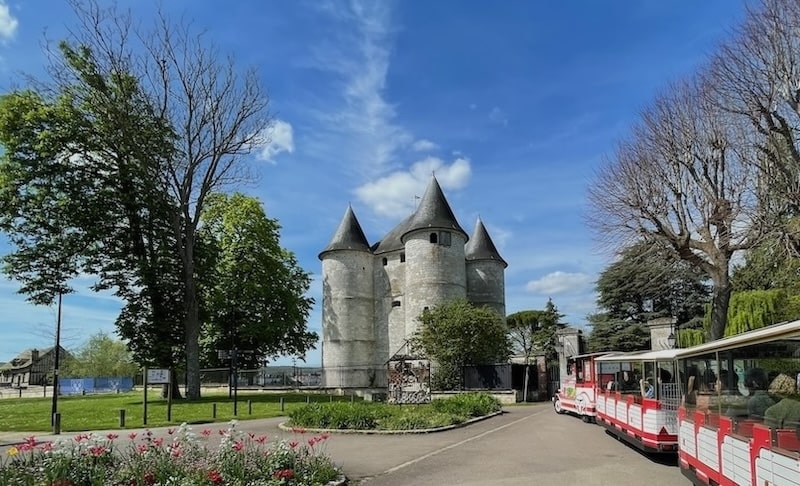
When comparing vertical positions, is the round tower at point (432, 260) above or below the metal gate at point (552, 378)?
above

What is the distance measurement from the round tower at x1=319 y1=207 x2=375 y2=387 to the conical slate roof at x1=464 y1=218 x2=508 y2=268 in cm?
979

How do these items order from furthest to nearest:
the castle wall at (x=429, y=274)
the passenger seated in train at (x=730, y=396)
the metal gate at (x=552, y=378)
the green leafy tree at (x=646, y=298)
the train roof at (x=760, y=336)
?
the castle wall at (x=429, y=274)
the green leafy tree at (x=646, y=298)
the metal gate at (x=552, y=378)
the passenger seated in train at (x=730, y=396)
the train roof at (x=760, y=336)

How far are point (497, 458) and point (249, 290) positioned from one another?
3303 cm

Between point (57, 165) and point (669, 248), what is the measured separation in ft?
94.3

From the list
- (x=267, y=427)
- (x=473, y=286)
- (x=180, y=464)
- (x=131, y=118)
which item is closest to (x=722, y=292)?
(x=267, y=427)

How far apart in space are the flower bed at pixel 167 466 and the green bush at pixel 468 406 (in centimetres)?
1248

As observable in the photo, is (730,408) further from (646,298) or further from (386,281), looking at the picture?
(386,281)

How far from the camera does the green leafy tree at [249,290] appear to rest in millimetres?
42906

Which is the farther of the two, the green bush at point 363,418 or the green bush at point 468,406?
the green bush at point 468,406

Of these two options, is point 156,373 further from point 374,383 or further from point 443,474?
point 374,383

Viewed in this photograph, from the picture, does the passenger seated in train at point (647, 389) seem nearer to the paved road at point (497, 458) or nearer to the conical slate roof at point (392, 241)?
the paved road at point (497, 458)

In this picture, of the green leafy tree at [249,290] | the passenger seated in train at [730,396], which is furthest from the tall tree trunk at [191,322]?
the passenger seated in train at [730,396]

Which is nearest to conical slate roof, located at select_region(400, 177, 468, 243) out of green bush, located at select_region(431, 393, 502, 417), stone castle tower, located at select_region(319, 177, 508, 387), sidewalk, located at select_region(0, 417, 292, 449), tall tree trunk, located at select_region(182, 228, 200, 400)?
stone castle tower, located at select_region(319, 177, 508, 387)

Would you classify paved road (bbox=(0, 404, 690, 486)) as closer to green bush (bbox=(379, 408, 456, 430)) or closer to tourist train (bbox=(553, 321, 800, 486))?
green bush (bbox=(379, 408, 456, 430))
